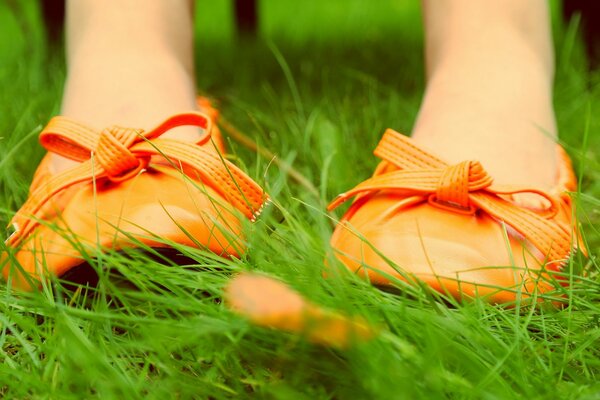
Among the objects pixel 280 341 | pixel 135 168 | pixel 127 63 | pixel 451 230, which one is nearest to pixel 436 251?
pixel 451 230

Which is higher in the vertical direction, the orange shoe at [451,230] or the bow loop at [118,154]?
the bow loop at [118,154]

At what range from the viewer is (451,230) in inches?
23.6

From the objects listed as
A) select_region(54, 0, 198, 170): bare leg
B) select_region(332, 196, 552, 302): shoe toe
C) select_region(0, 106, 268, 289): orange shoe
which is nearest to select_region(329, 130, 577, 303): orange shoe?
select_region(332, 196, 552, 302): shoe toe

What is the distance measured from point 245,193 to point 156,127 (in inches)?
4.3

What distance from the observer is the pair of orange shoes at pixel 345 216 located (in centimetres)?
56

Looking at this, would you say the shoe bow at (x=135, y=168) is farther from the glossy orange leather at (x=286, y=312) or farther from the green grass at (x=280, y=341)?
the glossy orange leather at (x=286, y=312)

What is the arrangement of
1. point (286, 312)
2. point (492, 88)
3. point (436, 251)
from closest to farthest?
point (286, 312) < point (436, 251) < point (492, 88)

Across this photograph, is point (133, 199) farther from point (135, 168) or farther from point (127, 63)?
point (127, 63)

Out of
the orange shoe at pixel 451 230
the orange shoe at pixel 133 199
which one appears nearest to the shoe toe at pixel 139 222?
the orange shoe at pixel 133 199

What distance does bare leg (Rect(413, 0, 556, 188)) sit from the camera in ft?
2.32

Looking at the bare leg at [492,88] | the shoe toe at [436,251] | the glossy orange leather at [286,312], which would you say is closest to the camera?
the glossy orange leather at [286,312]

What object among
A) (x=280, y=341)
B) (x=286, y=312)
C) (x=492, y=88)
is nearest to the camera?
(x=286, y=312)

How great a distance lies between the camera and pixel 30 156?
88 cm

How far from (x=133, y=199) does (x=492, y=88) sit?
41 centimetres
